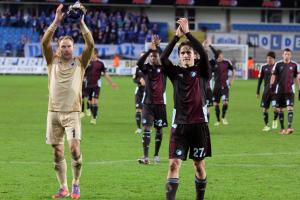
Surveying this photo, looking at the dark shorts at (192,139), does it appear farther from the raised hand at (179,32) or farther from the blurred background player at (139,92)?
the blurred background player at (139,92)

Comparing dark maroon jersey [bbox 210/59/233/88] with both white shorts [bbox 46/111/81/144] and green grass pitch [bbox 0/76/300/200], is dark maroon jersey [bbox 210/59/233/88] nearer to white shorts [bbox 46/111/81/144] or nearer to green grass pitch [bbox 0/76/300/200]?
green grass pitch [bbox 0/76/300/200]

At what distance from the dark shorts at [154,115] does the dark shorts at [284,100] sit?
294 inches

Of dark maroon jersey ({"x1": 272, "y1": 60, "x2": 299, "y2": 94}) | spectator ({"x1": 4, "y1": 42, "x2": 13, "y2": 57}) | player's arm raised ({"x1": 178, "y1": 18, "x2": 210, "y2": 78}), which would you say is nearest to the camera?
player's arm raised ({"x1": 178, "y1": 18, "x2": 210, "y2": 78})

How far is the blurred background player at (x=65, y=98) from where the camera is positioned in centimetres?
1162

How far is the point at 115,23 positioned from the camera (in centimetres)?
6594

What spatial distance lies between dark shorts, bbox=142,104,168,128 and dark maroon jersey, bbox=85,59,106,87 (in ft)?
33.1

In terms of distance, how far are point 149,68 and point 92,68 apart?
10014mm

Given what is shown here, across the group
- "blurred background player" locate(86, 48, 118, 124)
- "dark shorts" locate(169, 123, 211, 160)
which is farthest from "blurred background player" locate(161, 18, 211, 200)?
"blurred background player" locate(86, 48, 118, 124)

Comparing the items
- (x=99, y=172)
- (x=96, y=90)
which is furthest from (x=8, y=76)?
(x=99, y=172)

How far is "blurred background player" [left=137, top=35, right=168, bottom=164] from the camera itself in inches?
637

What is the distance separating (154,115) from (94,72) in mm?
10439

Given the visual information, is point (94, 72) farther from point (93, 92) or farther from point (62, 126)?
point (62, 126)

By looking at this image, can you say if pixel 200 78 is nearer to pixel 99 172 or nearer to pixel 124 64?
pixel 99 172

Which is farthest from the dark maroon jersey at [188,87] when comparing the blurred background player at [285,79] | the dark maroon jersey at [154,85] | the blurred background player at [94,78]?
the blurred background player at [94,78]
